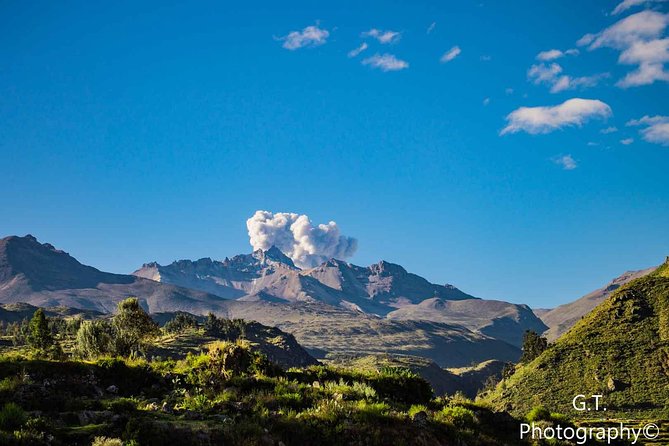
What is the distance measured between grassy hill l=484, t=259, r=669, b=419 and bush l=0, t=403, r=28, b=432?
11756cm

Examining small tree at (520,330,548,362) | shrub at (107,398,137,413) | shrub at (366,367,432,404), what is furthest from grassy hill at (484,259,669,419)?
shrub at (107,398,137,413)

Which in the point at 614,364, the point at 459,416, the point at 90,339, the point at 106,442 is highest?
the point at 90,339

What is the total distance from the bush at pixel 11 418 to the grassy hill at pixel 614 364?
11756 centimetres

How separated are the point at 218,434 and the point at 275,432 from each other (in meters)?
1.89

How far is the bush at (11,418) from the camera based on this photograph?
1446 centimetres

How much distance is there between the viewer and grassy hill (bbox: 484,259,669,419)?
5118 inches

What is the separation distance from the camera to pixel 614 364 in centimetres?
14062

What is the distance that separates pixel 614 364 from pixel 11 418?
502 feet

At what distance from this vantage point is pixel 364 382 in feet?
86.6

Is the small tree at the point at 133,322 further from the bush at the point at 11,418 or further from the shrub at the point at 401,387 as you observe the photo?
the bush at the point at 11,418

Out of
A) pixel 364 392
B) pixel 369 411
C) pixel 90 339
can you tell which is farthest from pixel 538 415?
pixel 90 339

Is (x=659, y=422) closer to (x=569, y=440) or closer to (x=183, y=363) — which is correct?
(x=569, y=440)

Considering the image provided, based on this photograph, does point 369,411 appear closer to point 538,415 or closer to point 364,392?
point 364,392

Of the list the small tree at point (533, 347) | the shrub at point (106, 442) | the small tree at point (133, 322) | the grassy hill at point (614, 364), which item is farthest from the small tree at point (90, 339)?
the small tree at point (533, 347)
